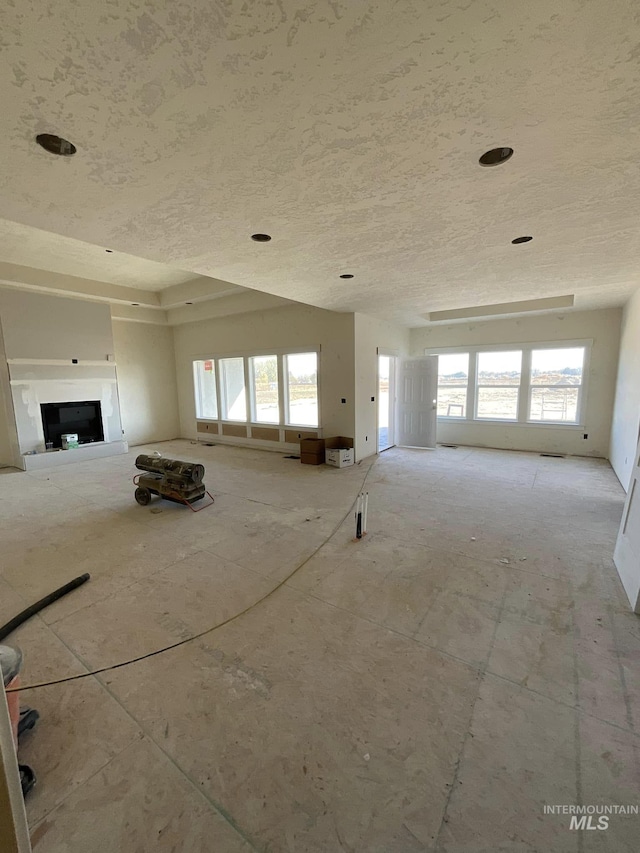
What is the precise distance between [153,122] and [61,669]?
278 centimetres

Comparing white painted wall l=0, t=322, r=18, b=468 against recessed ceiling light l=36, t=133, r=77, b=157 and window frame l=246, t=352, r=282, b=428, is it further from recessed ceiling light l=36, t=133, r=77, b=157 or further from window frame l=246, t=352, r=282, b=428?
recessed ceiling light l=36, t=133, r=77, b=157

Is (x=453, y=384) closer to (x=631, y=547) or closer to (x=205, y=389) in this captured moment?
(x=631, y=547)

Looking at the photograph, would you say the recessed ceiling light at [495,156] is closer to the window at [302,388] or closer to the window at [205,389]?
the window at [302,388]

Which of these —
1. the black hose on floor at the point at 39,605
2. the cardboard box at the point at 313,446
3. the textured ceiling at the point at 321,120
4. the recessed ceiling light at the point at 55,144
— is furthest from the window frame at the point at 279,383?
the recessed ceiling light at the point at 55,144

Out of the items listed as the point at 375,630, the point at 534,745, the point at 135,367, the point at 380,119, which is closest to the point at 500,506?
the point at 375,630

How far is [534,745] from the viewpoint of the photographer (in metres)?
1.41

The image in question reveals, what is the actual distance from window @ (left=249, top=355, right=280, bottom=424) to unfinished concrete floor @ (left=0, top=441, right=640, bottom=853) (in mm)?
3984

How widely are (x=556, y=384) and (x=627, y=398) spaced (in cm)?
177

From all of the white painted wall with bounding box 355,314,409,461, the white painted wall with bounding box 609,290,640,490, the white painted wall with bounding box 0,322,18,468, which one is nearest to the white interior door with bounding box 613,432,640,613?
the white painted wall with bounding box 609,290,640,490

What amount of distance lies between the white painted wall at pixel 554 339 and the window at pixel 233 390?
14.4ft

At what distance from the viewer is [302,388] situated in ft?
22.6

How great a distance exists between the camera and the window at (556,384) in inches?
250

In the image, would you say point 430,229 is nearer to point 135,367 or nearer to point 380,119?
point 380,119

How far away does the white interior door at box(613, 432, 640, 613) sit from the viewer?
2.29 m
